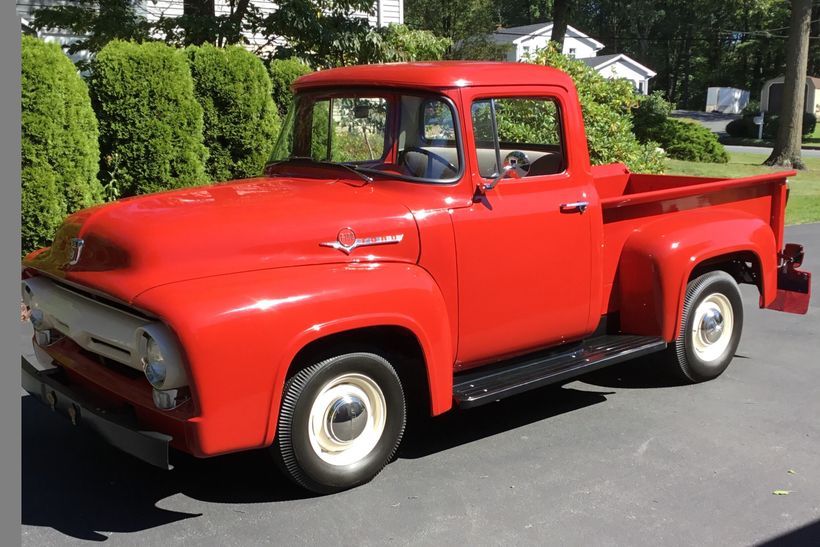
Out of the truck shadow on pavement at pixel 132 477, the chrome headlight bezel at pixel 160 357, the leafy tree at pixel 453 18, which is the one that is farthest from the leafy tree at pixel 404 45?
the leafy tree at pixel 453 18

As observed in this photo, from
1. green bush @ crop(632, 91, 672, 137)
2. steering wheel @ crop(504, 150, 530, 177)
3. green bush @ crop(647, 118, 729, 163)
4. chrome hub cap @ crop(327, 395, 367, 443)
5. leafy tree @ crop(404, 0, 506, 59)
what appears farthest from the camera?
leafy tree @ crop(404, 0, 506, 59)

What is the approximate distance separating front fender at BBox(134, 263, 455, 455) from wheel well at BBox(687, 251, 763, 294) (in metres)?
2.71

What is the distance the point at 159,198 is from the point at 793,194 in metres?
16.5

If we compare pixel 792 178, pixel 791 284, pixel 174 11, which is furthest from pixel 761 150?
pixel 791 284

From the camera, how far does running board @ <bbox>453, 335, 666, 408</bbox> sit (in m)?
4.49

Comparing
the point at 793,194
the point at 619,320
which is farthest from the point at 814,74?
the point at 619,320

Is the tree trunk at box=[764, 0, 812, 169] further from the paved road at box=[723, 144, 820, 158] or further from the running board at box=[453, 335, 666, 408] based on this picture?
the running board at box=[453, 335, 666, 408]

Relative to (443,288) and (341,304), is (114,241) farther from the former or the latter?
(443,288)

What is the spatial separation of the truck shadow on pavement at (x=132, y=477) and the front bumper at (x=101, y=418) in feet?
1.40

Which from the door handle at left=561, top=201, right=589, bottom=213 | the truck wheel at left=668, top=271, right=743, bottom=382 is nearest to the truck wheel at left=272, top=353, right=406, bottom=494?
the door handle at left=561, top=201, right=589, bottom=213

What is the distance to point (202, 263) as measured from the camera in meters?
3.83

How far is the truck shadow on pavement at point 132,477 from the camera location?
3.95 metres

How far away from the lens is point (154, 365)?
358 centimetres

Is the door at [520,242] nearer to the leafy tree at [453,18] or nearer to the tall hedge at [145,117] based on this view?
the tall hedge at [145,117]
